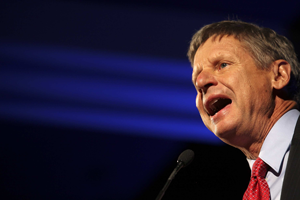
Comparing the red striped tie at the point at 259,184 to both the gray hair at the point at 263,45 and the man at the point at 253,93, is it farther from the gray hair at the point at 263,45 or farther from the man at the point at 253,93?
the gray hair at the point at 263,45

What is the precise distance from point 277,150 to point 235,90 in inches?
12.5

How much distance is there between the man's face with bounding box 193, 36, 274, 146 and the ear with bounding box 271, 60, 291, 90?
0.03m

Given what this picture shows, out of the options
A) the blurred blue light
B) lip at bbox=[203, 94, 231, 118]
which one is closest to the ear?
lip at bbox=[203, 94, 231, 118]

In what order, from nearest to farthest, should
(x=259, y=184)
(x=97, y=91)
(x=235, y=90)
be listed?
(x=259, y=184)
(x=235, y=90)
(x=97, y=91)

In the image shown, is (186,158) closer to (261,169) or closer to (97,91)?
(261,169)

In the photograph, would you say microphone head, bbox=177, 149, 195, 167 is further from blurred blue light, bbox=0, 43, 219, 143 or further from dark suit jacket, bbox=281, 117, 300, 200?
blurred blue light, bbox=0, 43, 219, 143

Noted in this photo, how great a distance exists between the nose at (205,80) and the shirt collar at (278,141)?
35 cm

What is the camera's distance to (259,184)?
4.21ft

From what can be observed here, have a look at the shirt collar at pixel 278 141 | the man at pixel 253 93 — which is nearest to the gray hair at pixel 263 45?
the man at pixel 253 93

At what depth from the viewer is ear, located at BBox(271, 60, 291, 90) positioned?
143 centimetres

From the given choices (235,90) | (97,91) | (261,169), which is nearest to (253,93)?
(235,90)

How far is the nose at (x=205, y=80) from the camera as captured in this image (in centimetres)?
146

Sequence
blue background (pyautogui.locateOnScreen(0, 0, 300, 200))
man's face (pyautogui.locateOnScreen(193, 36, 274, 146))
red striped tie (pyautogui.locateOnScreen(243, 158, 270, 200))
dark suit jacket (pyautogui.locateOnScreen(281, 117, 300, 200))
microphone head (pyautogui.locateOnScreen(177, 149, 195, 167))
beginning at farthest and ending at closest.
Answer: blue background (pyautogui.locateOnScreen(0, 0, 300, 200)) → microphone head (pyautogui.locateOnScreen(177, 149, 195, 167)) → man's face (pyautogui.locateOnScreen(193, 36, 274, 146)) → red striped tie (pyautogui.locateOnScreen(243, 158, 270, 200)) → dark suit jacket (pyautogui.locateOnScreen(281, 117, 300, 200))

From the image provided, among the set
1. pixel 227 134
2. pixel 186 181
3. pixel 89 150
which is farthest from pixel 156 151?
pixel 227 134
